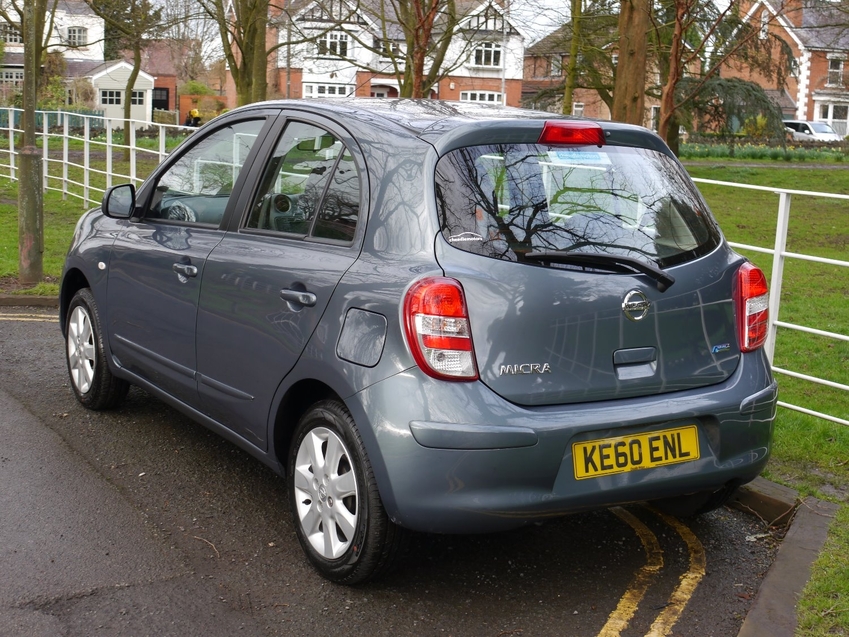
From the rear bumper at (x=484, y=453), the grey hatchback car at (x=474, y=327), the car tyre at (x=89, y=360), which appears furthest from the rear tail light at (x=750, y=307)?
the car tyre at (x=89, y=360)

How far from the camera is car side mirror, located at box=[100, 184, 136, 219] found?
5.49 metres

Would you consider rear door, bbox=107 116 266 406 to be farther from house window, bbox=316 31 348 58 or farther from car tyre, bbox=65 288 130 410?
house window, bbox=316 31 348 58

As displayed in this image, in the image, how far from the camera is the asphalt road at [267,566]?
373 cm

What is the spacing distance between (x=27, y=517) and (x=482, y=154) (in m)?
2.55

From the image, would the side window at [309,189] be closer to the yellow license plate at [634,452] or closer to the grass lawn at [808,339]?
the yellow license plate at [634,452]

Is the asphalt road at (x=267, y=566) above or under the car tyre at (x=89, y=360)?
under

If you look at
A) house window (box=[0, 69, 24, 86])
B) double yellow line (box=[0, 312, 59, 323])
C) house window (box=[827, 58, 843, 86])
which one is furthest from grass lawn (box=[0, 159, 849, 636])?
house window (box=[0, 69, 24, 86])

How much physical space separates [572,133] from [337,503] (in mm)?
1651

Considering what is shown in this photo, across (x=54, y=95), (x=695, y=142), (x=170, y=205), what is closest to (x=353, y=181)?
(x=170, y=205)

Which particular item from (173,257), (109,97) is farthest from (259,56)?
(109,97)

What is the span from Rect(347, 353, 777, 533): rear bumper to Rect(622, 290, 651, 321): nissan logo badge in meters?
0.31

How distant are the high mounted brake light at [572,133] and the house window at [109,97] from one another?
7615 centimetres

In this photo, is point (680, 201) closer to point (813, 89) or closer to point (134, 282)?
point (134, 282)

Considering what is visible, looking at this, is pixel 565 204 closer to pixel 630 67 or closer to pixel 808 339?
pixel 808 339
